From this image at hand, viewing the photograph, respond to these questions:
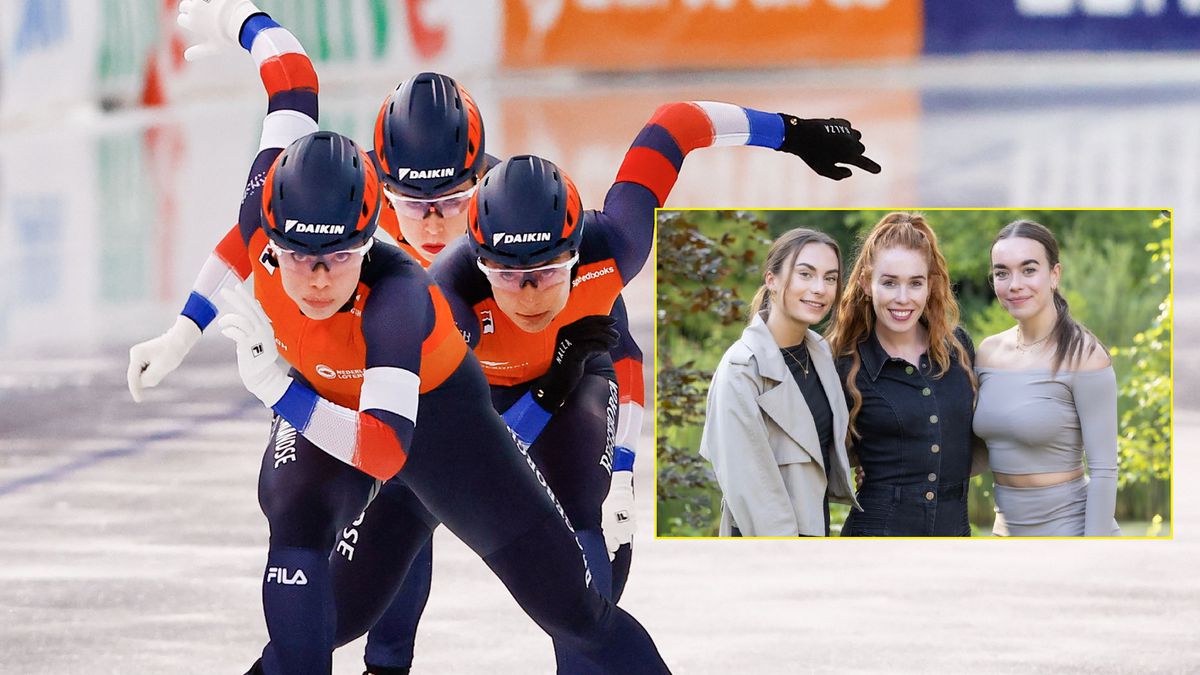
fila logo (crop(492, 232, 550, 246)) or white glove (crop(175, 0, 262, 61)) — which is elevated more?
white glove (crop(175, 0, 262, 61))

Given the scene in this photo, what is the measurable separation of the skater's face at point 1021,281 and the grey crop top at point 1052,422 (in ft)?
0.53

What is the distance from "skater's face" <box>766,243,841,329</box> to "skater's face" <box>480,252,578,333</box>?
2.52ft

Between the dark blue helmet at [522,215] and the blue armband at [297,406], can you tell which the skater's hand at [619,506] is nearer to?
the dark blue helmet at [522,215]

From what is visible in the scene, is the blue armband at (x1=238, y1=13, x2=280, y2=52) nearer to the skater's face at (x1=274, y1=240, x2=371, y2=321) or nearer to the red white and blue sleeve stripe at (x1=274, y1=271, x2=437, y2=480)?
the skater's face at (x1=274, y1=240, x2=371, y2=321)

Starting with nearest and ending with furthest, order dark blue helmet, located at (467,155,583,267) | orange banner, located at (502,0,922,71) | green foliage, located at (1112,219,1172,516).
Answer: dark blue helmet, located at (467,155,583,267) < green foliage, located at (1112,219,1172,516) < orange banner, located at (502,0,922,71)

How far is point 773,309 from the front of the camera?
456 cm

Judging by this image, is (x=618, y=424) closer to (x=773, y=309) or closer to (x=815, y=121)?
(x=773, y=309)

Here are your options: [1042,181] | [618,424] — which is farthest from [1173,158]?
[618,424]

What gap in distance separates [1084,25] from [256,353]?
12163 mm

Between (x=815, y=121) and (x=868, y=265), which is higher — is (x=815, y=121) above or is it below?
above

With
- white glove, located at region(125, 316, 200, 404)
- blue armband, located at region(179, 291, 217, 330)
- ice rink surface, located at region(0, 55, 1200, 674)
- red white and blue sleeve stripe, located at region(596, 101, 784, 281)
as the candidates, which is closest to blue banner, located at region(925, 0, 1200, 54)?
ice rink surface, located at region(0, 55, 1200, 674)

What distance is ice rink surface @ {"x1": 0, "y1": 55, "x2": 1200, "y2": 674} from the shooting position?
455 centimetres

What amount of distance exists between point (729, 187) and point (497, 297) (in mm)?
6143

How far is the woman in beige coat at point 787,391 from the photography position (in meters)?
4.55
